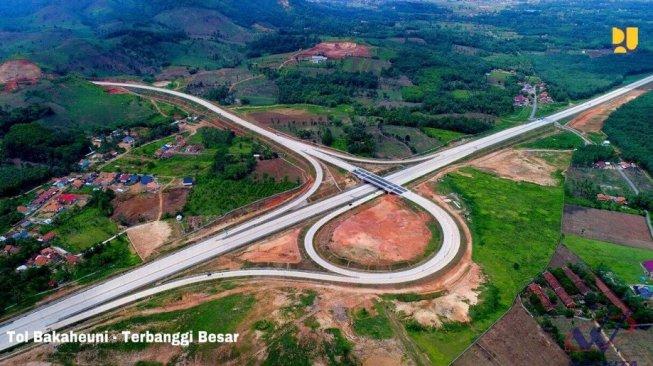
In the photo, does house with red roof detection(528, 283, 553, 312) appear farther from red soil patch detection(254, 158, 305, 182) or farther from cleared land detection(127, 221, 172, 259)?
cleared land detection(127, 221, 172, 259)

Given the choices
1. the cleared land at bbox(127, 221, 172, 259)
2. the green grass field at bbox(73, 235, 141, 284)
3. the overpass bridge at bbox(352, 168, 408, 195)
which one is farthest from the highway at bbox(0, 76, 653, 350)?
the cleared land at bbox(127, 221, 172, 259)

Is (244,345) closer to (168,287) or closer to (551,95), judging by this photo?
(168,287)

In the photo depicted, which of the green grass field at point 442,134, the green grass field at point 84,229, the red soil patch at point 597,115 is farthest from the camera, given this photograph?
the red soil patch at point 597,115

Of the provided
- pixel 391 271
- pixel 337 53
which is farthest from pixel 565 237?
pixel 337 53

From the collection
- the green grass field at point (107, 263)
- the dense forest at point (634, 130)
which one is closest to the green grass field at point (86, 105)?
the green grass field at point (107, 263)

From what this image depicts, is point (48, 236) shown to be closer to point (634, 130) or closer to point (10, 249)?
point (10, 249)

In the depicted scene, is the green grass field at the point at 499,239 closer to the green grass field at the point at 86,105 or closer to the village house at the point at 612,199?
the village house at the point at 612,199
